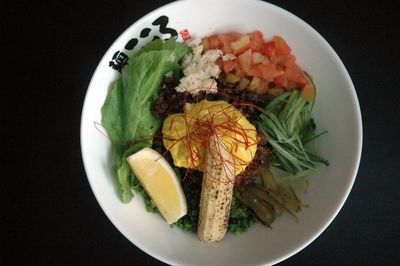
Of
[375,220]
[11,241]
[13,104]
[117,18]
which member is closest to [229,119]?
[117,18]

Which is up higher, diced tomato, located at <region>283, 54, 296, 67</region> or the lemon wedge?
diced tomato, located at <region>283, 54, 296, 67</region>

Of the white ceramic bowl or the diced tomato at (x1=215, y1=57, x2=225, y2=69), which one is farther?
the diced tomato at (x1=215, y1=57, x2=225, y2=69)

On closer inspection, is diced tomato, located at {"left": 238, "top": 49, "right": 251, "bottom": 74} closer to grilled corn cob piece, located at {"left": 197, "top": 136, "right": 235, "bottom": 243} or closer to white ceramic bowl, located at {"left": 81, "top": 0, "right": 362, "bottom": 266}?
white ceramic bowl, located at {"left": 81, "top": 0, "right": 362, "bottom": 266}

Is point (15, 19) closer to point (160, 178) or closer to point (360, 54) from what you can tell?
point (160, 178)

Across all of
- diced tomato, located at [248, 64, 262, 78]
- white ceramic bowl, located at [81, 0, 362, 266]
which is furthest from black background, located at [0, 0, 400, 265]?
diced tomato, located at [248, 64, 262, 78]

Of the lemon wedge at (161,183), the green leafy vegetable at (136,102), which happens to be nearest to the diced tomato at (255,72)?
the green leafy vegetable at (136,102)

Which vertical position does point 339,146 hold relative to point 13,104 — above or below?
below

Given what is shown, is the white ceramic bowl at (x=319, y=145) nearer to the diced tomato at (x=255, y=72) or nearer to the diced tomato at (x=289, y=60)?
the diced tomato at (x=289, y=60)

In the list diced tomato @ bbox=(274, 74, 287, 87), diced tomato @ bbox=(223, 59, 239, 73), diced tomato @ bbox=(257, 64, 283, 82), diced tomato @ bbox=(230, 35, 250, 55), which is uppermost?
diced tomato @ bbox=(230, 35, 250, 55)
